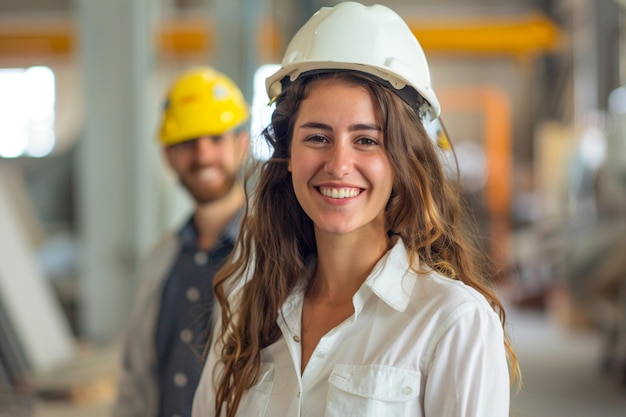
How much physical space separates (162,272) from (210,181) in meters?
0.39

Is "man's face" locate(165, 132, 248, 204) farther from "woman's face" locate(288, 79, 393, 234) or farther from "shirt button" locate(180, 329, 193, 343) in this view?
"woman's face" locate(288, 79, 393, 234)

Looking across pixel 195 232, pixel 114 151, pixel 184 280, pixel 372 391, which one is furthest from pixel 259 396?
pixel 114 151

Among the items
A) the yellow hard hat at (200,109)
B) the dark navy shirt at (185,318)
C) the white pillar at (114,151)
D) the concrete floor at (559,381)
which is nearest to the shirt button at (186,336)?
the dark navy shirt at (185,318)

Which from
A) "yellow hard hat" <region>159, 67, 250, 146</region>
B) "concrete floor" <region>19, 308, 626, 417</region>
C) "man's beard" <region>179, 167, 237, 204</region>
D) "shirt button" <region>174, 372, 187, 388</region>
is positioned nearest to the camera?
"shirt button" <region>174, 372, 187, 388</region>

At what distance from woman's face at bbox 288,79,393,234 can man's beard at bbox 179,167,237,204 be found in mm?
1312

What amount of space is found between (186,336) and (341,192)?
1.21 meters

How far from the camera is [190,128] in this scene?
3.43 metres

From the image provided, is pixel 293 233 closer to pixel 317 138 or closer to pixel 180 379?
pixel 317 138

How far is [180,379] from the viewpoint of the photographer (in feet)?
9.45

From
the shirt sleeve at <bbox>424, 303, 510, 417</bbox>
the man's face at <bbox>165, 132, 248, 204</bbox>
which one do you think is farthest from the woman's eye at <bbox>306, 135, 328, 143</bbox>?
the man's face at <bbox>165, 132, 248, 204</bbox>

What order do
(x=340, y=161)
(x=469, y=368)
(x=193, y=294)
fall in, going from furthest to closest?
(x=193, y=294) < (x=340, y=161) < (x=469, y=368)

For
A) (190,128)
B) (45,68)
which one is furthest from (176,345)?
(45,68)

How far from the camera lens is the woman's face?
1906 mm

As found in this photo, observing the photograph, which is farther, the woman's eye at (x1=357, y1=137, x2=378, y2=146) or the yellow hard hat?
the yellow hard hat
